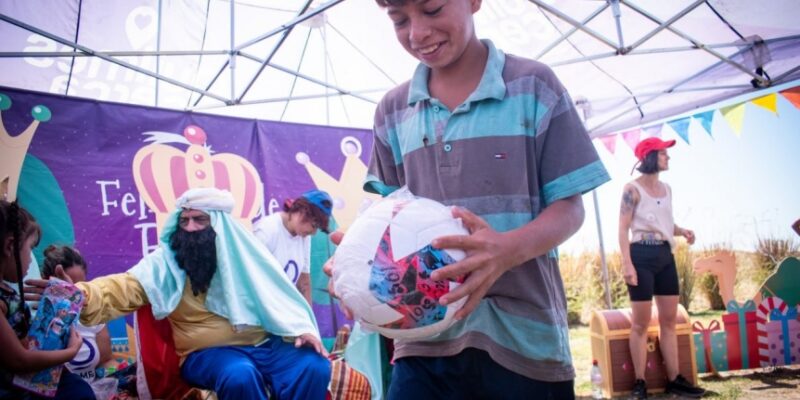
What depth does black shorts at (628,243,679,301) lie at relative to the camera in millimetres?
4418

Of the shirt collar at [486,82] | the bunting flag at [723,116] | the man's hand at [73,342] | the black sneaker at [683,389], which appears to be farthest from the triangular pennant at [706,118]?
the man's hand at [73,342]

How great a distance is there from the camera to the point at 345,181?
19.4 ft

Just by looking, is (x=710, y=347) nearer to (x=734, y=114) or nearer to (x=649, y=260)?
(x=649, y=260)

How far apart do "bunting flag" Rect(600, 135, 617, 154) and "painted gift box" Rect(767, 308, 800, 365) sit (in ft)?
8.38

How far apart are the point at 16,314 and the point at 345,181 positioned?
3.74 meters

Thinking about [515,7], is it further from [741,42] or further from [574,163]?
[574,163]

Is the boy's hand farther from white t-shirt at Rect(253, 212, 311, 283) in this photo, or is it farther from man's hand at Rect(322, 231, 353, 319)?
white t-shirt at Rect(253, 212, 311, 283)

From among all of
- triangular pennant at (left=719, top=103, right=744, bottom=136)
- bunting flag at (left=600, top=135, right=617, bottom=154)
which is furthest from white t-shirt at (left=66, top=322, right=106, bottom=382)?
triangular pennant at (left=719, top=103, right=744, bottom=136)

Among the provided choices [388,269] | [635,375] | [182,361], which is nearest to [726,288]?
[635,375]

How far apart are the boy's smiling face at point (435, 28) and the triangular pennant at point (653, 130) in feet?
18.6

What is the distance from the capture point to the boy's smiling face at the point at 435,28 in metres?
1.20

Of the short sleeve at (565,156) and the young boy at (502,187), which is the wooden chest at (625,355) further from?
the short sleeve at (565,156)

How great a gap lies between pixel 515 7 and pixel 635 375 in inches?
148

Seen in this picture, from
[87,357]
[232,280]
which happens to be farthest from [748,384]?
[87,357]
